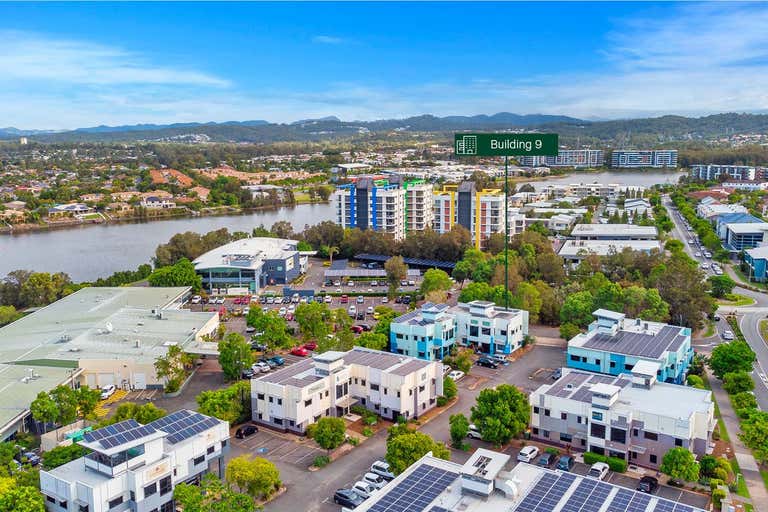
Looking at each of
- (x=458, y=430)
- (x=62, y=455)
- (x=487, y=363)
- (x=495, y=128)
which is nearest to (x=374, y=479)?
(x=458, y=430)

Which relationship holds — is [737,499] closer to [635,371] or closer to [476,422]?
[635,371]

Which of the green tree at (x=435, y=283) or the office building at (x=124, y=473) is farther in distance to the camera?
the green tree at (x=435, y=283)

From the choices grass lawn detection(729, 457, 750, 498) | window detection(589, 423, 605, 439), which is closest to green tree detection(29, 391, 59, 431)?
window detection(589, 423, 605, 439)

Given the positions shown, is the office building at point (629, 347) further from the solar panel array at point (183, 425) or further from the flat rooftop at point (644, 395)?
the solar panel array at point (183, 425)

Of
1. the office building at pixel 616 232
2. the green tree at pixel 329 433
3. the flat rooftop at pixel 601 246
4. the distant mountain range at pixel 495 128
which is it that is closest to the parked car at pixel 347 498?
the green tree at pixel 329 433

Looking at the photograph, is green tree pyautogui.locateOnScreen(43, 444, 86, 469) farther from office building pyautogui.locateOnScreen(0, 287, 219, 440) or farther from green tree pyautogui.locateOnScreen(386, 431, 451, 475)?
green tree pyautogui.locateOnScreen(386, 431, 451, 475)

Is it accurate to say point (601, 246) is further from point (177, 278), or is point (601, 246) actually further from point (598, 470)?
point (598, 470)
